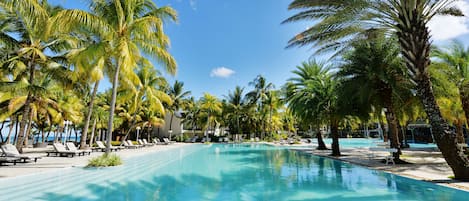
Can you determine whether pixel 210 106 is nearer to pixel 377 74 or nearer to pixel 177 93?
pixel 177 93

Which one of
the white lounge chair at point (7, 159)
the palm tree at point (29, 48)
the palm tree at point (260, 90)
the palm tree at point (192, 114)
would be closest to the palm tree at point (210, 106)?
the palm tree at point (192, 114)

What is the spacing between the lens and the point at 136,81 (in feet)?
40.7

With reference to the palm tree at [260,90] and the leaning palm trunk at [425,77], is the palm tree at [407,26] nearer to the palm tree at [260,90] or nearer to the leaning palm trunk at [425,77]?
the leaning palm trunk at [425,77]

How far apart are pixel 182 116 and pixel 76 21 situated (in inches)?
1237

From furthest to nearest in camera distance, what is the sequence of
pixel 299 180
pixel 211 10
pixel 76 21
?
1. pixel 211 10
2. pixel 76 21
3. pixel 299 180

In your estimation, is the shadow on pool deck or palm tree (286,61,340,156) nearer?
the shadow on pool deck

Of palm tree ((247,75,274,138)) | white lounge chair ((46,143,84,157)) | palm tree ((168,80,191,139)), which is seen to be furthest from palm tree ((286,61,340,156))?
palm tree ((168,80,191,139))

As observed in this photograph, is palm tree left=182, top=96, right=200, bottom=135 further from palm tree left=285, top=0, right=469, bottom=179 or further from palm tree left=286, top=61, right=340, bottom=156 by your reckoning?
palm tree left=285, top=0, right=469, bottom=179

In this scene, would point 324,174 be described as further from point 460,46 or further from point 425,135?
point 425,135

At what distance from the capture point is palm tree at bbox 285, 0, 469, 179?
6.42 m

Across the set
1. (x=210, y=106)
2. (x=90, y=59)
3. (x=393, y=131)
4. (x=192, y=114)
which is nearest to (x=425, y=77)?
(x=393, y=131)

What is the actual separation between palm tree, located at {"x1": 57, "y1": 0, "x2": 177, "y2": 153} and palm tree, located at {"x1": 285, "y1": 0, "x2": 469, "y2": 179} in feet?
19.0

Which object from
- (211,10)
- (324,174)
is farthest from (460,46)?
(211,10)

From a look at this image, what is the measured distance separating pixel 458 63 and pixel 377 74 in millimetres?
6432
